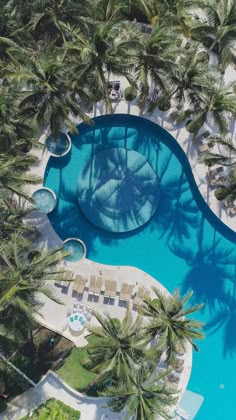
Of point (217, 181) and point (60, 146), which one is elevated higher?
point (217, 181)

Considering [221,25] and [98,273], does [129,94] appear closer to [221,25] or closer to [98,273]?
[221,25]

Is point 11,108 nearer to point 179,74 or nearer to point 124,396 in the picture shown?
point 179,74

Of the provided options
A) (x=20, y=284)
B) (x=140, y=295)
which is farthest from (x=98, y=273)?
(x=20, y=284)

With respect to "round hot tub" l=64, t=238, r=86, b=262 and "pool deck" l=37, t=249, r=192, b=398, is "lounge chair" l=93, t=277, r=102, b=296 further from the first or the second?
"round hot tub" l=64, t=238, r=86, b=262

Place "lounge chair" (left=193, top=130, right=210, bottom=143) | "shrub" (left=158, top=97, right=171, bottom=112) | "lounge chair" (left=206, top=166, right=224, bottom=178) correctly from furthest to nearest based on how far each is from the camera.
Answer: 1. "lounge chair" (left=193, top=130, right=210, bottom=143)
2. "lounge chair" (left=206, top=166, right=224, bottom=178)
3. "shrub" (left=158, top=97, right=171, bottom=112)

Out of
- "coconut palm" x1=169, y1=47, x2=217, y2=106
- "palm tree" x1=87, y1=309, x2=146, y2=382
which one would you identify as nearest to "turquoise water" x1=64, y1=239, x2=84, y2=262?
"palm tree" x1=87, y1=309, x2=146, y2=382

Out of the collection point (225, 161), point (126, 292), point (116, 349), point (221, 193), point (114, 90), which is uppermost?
point (114, 90)

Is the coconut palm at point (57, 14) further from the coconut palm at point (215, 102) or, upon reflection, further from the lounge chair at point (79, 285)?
the lounge chair at point (79, 285)

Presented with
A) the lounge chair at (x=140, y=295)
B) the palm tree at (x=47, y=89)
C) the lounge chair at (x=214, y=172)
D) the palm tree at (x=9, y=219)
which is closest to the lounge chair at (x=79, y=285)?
the lounge chair at (x=140, y=295)
